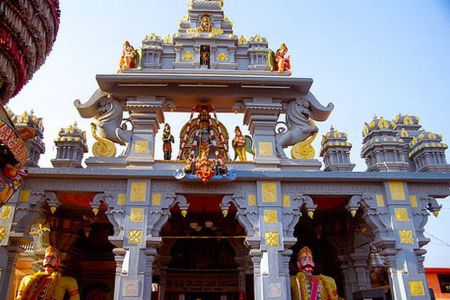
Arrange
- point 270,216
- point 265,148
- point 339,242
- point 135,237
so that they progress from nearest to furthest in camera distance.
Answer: point 135,237 < point 270,216 < point 265,148 < point 339,242

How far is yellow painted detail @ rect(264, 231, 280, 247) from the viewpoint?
11414mm

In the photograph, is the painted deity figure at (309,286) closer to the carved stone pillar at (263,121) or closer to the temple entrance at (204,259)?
the temple entrance at (204,259)

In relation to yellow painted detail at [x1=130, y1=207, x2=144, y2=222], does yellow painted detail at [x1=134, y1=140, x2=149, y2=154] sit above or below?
above

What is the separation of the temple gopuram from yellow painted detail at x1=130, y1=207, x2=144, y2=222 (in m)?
0.03

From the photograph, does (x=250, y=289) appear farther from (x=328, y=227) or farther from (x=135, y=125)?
(x=135, y=125)

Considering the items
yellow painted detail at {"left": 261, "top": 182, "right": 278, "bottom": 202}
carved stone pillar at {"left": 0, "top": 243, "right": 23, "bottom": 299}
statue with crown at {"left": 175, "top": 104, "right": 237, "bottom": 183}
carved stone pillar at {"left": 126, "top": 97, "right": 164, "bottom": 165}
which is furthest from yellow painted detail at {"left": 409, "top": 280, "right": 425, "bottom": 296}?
carved stone pillar at {"left": 0, "top": 243, "right": 23, "bottom": 299}

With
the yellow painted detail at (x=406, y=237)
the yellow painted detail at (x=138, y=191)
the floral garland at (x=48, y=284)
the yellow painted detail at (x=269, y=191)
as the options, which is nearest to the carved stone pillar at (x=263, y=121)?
the yellow painted detail at (x=269, y=191)

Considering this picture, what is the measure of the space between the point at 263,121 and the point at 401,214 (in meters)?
5.19

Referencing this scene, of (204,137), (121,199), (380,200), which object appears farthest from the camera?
(204,137)

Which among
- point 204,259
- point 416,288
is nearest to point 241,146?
point 204,259

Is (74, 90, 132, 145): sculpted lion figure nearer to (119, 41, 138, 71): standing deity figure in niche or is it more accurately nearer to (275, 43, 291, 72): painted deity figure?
(119, 41, 138, 71): standing deity figure in niche

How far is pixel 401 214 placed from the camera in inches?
475

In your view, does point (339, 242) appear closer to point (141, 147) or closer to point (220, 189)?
point (220, 189)

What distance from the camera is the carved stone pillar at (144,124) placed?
41.7 ft
